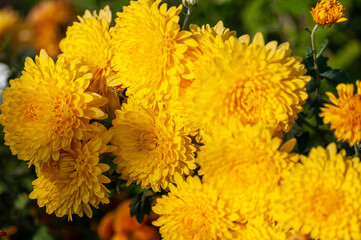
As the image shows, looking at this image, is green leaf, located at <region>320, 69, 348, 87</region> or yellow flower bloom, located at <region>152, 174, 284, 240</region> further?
green leaf, located at <region>320, 69, 348, 87</region>

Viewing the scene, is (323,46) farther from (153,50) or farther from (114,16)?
(114,16)

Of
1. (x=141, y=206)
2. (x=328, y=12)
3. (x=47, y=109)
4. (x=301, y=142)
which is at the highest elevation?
(x=328, y=12)

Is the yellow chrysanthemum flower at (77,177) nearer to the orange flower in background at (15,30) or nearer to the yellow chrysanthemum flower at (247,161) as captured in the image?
the yellow chrysanthemum flower at (247,161)

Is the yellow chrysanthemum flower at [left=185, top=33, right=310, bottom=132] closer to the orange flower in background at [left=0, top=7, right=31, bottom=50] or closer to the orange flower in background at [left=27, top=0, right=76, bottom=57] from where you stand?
the orange flower in background at [left=27, top=0, right=76, bottom=57]

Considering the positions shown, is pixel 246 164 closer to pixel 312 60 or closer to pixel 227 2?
pixel 312 60

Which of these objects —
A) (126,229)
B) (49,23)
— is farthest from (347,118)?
(49,23)

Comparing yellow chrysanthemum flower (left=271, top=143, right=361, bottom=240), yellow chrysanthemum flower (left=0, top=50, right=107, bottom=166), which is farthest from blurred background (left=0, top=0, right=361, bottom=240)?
yellow chrysanthemum flower (left=271, top=143, right=361, bottom=240)
